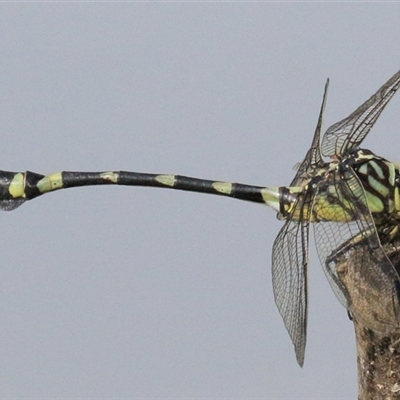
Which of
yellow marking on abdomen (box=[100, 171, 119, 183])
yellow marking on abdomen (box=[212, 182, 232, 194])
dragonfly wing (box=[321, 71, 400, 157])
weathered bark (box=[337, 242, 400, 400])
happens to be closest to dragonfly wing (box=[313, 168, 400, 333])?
weathered bark (box=[337, 242, 400, 400])

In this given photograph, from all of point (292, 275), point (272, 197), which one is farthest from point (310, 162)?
point (292, 275)

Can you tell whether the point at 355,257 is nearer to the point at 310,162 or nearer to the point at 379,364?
the point at 379,364

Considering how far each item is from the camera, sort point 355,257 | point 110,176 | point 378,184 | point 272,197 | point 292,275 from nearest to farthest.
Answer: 1. point 355,257
2. point 292,275
3. point 378,184
4. point 272,197
5. point 110,176

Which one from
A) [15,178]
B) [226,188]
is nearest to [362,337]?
[226,188]

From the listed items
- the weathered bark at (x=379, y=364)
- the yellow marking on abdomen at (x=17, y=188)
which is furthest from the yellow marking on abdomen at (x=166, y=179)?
the weathered bark at (x=379, y=364)

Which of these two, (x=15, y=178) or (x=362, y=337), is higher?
(x=15, y=178)

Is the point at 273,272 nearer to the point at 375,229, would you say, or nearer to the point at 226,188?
the point at 375,229
